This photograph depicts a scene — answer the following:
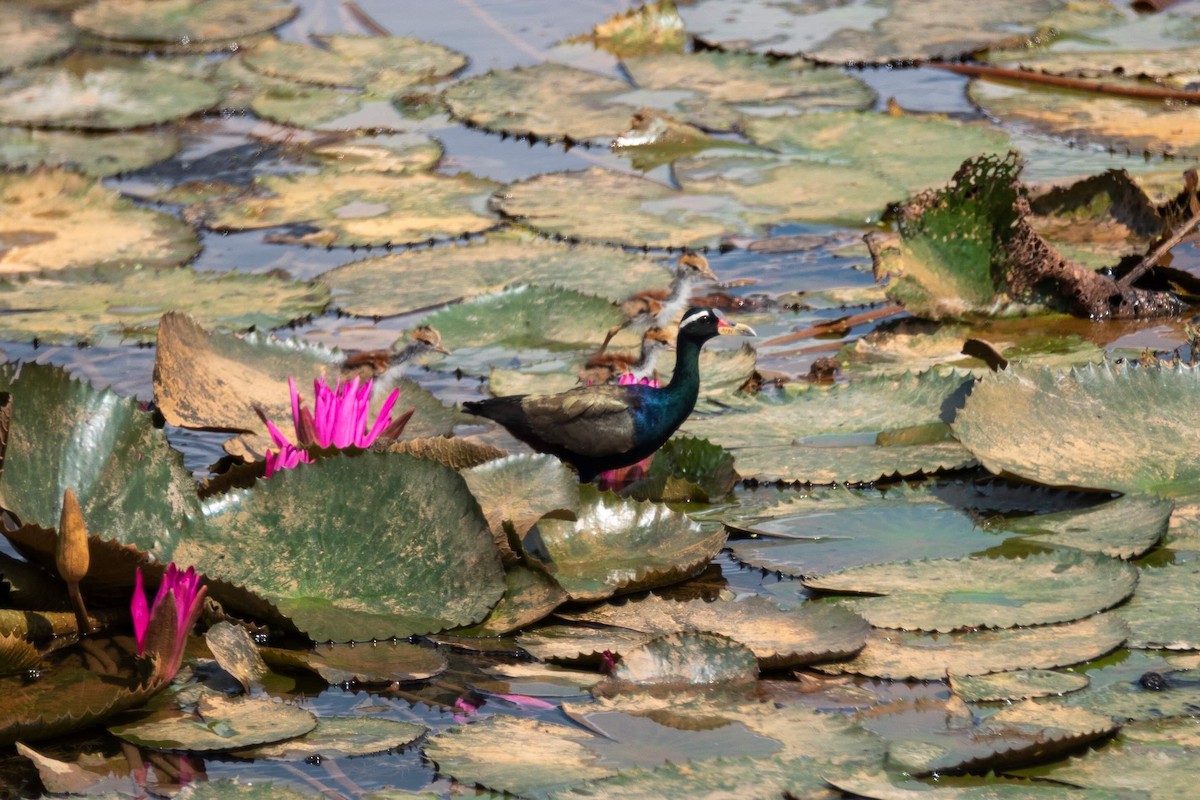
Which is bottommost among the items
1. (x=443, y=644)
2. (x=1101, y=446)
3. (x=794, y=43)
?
(x=443, y=644)

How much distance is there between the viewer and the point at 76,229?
6.30 meters

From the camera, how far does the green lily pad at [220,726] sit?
2.90m

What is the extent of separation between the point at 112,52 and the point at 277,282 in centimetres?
384

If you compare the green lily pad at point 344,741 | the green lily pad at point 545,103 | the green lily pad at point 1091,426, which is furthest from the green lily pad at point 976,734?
the green lily pad at point 545,103

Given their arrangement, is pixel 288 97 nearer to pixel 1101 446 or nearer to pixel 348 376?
pixel 348 376

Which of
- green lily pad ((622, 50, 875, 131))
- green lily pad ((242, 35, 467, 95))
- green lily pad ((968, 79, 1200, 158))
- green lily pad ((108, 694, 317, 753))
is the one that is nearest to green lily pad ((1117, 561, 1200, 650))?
green lily pad ((108, 694, 317, 753))

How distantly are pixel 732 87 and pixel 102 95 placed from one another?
3.17 m

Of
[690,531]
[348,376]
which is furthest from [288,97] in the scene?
[690,531]

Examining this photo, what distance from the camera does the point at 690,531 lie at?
3648mm

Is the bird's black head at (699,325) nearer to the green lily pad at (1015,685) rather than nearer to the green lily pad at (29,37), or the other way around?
the green lily pad at (1015,685)

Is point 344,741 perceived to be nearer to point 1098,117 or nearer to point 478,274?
point 478,274

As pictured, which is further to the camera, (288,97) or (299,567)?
(288,97)

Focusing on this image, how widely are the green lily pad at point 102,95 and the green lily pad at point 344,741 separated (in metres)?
5.39

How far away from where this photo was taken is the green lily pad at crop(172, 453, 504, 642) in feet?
10.8
